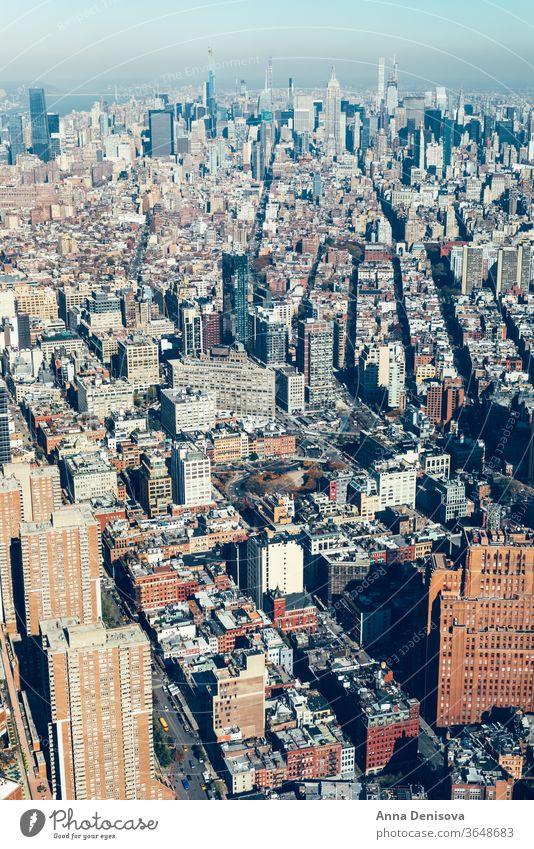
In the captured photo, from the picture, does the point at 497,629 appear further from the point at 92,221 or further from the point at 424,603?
the point at 92,221

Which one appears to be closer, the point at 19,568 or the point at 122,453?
the point at 19,568

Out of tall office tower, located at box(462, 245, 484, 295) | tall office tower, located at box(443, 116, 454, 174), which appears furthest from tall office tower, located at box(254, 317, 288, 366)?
tall office tower, located at box(462, 245, 484, 295)

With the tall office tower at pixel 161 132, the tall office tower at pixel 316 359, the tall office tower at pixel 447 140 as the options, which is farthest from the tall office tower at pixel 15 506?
the tall office tower at pixel 447 140

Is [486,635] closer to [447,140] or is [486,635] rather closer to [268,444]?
[268,444]

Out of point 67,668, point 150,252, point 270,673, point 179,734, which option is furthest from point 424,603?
point 150,252

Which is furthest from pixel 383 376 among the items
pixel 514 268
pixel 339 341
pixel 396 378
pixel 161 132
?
pixel 161 132
